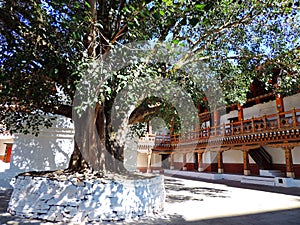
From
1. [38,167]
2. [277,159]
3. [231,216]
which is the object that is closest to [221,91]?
[231,216]

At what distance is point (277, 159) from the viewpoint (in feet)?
40.7

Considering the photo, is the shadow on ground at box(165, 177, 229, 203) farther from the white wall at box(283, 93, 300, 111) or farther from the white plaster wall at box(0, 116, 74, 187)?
the white wall at box(283, 93, 300, 111)

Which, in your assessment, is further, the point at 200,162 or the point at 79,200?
the point at 200,162

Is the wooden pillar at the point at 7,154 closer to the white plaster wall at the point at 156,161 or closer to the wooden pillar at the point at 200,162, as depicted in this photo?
the white plaster wall at the point at 156,161

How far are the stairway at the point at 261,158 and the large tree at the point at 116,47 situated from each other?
767 cm

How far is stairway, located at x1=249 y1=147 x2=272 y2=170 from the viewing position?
12445mm

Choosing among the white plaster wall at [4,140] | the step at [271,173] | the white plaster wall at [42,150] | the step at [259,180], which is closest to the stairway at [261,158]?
the step at [271,173]

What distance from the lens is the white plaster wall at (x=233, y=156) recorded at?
14461 millimetres

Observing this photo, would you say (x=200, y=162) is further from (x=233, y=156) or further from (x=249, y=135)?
(x=249, y=135)

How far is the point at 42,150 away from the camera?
799cm

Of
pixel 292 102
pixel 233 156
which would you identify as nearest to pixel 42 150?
pixel 233 156

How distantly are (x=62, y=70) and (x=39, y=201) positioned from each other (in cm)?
253

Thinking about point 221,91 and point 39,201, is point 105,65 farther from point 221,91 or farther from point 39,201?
point 221,91

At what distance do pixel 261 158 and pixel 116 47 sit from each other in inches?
461
